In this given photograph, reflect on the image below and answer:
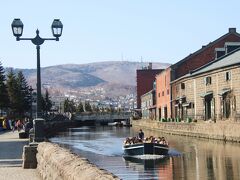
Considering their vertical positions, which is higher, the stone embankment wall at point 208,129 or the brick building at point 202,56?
the brick building at point 202,56

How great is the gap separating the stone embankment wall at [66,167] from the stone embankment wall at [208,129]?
3771cm

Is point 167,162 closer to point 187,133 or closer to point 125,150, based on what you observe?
point 125,150

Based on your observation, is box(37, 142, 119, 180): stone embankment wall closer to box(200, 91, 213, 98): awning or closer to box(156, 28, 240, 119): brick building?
box(200, 91, 213, 98): awning

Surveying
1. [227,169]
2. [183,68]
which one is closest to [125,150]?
[227,169]

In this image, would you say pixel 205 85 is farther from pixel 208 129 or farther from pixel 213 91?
pixel 208 129

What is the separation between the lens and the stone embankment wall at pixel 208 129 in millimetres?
55500

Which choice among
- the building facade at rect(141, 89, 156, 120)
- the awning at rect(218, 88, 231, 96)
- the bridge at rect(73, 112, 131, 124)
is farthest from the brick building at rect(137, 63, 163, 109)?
the awning at rect(218, 88, 231, 96)

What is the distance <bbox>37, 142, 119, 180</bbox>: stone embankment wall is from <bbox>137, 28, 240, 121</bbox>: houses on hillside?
4582cm

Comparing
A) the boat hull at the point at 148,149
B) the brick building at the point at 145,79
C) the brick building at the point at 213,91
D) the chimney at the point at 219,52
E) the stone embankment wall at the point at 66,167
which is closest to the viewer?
the stone embankment wall at the point at 66,167

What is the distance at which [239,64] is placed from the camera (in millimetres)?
65625

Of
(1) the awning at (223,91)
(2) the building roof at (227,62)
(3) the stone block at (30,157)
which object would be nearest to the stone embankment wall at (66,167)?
(3) the stone block at (30,157)

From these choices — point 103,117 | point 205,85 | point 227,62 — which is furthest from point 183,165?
point 103,117

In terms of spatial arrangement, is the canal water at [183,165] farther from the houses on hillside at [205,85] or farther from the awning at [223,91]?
the awning at [223,91]

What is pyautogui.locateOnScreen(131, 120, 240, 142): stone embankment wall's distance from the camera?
55.5 meters
